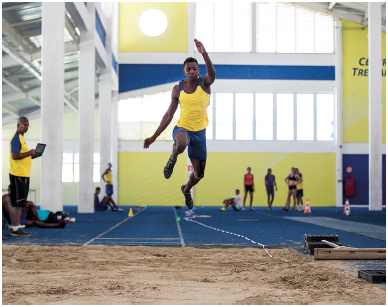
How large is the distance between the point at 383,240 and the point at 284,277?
407 cm

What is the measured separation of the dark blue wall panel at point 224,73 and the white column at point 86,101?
7.63 metres

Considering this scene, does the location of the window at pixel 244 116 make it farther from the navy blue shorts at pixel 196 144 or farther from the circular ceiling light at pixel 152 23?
the navy blue shorts at pixel 196 144

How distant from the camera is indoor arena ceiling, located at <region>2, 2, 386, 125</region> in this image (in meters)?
14.4

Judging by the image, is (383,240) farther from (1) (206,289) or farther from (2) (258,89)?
(2) (258,89)

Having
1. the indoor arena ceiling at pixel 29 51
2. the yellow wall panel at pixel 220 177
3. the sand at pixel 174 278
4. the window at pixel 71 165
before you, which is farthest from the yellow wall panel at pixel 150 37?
the sand at pixel 174 278

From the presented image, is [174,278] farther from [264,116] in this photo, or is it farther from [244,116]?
[264,116]

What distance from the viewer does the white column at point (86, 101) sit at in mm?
16203

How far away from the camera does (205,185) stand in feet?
77.9

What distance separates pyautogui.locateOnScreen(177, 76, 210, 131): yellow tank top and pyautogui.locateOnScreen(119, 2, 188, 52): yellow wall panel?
64.5 ft

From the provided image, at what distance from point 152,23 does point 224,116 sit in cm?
600

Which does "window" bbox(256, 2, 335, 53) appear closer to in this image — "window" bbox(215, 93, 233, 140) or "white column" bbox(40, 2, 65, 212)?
"window" bbox(215, 93, 233, 140)

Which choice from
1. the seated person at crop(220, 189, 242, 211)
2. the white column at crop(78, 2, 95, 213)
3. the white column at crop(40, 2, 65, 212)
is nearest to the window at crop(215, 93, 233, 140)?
the seated person at crop(220, 189, 242, 211)

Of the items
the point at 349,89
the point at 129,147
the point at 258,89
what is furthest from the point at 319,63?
the point at 129,147

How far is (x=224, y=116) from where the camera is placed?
23.6 m
